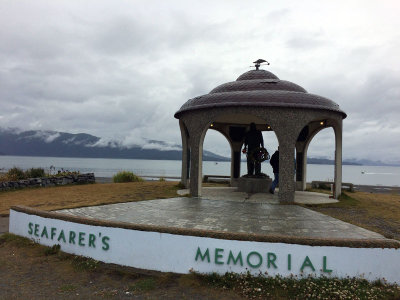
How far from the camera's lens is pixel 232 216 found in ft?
32.3

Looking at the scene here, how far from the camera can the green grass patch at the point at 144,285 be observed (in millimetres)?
6000

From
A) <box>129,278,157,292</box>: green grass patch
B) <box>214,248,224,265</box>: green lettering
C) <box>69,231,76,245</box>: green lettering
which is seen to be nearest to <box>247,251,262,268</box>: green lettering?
<box>214,248,224,265</box>: green lettering

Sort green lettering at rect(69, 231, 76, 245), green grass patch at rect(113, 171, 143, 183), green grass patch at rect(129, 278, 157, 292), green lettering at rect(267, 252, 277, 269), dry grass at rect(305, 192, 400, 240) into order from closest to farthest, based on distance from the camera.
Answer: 1. green grass patch at rect(129, 278, 157, 292)
2. green lettering at rect(267, 252, 277, 269)
3. green lettering at rect(69, 231, 76, 245)
4. dry grass at rect(305, 192, 400, 240)
5. green grass patch at rect(113, 171, 143, 183)

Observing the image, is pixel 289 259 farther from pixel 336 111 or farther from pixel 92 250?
pixel 336 111

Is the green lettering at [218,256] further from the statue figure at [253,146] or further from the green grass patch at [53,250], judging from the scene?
the statue figure at [253,146]

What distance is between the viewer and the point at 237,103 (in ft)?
42.1

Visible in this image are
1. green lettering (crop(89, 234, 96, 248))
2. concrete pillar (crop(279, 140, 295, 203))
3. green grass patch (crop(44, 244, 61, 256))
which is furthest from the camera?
concrete pillar (crop(279, 140, 295, 203))

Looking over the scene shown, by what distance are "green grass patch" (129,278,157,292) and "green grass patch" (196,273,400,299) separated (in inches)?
39.5

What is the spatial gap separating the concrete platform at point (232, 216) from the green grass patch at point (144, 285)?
2.10 meters

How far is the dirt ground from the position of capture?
19.0 ft

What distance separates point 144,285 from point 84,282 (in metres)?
1.25

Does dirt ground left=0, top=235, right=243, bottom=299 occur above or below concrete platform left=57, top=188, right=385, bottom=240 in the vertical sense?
below

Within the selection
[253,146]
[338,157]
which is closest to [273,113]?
[338,157]

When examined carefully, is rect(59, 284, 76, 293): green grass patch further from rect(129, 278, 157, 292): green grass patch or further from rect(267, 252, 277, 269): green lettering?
rect(267, 252, 277, 269): green lettering
